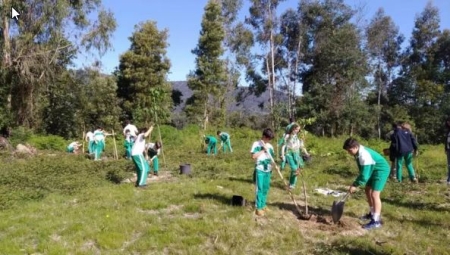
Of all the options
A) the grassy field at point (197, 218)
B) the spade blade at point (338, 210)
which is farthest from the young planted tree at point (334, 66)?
the spade blade at point (338, 210)

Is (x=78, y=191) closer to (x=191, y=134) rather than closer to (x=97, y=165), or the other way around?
(x=97, y=165)

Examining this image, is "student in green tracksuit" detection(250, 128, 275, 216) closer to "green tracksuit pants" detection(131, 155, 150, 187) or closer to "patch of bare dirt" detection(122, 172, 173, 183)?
"green tracksuit pants" detection(131, 155, 150, 187)

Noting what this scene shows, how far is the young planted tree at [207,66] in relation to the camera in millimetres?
38188

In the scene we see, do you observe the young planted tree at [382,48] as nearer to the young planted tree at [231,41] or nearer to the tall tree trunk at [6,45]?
the young planted tree at [231,41]

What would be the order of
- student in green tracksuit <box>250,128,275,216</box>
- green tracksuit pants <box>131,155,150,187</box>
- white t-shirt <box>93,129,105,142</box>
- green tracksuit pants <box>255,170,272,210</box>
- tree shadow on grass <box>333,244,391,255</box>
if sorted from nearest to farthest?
tree shadow on grass <box>333,244,391,255</box> < student in green tracksuit <box>250,128,275,216</box> < green tracksuit pants <box>255,170,272,210</box> < green tracksuit pants <box>131,155,150,187</box> < white t-shirt <box>93,129,105,142</box>

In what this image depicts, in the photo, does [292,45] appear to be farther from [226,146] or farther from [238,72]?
[226,146]

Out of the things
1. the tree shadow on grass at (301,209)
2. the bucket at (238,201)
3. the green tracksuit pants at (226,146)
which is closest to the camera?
the tree shadow on grass at (301,209)

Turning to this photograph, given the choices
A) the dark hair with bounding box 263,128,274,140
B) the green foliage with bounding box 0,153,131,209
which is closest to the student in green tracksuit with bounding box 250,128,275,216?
the dark hair with bounding box 263,128,274,140

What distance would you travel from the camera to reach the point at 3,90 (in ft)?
86.3

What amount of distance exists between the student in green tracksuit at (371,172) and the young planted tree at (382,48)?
34.9 metres

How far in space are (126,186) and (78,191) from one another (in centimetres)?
118

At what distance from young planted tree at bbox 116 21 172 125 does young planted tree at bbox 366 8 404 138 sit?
19.0m

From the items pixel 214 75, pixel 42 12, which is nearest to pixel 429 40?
pixel 214 75

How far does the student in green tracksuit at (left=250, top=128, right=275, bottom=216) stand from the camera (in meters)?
7.97
